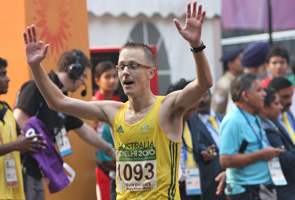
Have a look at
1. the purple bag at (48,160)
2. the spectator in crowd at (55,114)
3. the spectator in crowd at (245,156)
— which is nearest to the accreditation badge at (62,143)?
the spectator in crowd at (55,114)

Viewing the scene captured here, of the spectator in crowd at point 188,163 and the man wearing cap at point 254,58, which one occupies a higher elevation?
the man wearing cap at point 254,58

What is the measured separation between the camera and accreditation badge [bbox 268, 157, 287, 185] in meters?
5.82

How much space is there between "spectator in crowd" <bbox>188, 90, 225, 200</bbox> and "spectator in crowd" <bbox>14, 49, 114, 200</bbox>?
109 centimetres

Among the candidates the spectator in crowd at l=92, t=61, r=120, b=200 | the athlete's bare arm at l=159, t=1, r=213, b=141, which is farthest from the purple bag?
the athlete's bare arm at l=159, t=1, r=213, b=141

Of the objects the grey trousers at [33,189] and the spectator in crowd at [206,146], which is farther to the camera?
the spectator in crowd at [206,146]

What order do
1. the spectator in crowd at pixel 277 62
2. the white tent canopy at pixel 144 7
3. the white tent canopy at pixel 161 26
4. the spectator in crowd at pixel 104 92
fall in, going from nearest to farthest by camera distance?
the spectator in crowd at pixel 104 92, the spectator in crowd at pixel 277 62, the white tent canopy at pixel 144 7, the white tent canopy at pixel 161 26

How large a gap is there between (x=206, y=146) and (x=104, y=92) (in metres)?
1.97

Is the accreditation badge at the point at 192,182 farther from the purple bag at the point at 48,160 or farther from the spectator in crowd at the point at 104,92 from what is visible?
the spectator in crowd at the point at 104,92

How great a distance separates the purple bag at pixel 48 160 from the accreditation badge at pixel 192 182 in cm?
131

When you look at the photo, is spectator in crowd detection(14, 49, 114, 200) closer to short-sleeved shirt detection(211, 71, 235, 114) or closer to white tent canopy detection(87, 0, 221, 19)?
short-sleeved shirt detection(211, 71, 235, 114)

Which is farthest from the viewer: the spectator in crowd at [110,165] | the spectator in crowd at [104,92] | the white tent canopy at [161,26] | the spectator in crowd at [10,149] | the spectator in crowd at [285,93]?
the white tent canopy at [161,26]

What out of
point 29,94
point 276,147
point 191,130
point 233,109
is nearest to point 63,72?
point 29,94

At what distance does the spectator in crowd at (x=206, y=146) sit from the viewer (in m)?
6.11

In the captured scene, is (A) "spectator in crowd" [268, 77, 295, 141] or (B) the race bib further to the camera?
(A) "spectator in crowd" [268, 77, 295, 141]
